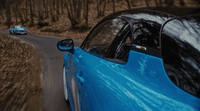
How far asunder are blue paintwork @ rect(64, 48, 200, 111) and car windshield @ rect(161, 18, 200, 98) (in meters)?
0.05

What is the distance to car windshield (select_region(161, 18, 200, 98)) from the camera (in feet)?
3.40

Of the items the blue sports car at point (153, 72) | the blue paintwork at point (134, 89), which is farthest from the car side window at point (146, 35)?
the blue paintwork at point (134, 89)

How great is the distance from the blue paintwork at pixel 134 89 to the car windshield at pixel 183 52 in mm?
52

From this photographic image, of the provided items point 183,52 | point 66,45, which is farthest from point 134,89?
point 66,45

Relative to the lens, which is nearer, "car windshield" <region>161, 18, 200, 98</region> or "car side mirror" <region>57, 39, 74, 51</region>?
"car windshield" <region>161, 18, 200, 98</region>

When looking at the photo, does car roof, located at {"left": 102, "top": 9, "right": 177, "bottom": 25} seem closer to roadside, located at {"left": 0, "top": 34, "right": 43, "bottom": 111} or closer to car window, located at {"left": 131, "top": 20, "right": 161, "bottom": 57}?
car window, located at {"left": 131, "top": 20, "right": 161, "bottom": 57}

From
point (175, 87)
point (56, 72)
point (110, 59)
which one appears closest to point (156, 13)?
point (110, 59)

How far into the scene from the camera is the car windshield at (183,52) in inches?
40.8

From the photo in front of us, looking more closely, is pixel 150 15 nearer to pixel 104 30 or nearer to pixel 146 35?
pixel 146 35

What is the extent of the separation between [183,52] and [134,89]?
432 millimetres

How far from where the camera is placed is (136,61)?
4.27ft

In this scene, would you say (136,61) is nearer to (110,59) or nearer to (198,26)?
(110,59)

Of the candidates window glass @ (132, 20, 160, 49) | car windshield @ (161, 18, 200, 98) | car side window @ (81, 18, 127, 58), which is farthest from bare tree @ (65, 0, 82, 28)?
car windshield @ (161, 18, 200, 98)

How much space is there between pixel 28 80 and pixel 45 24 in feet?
88.6
